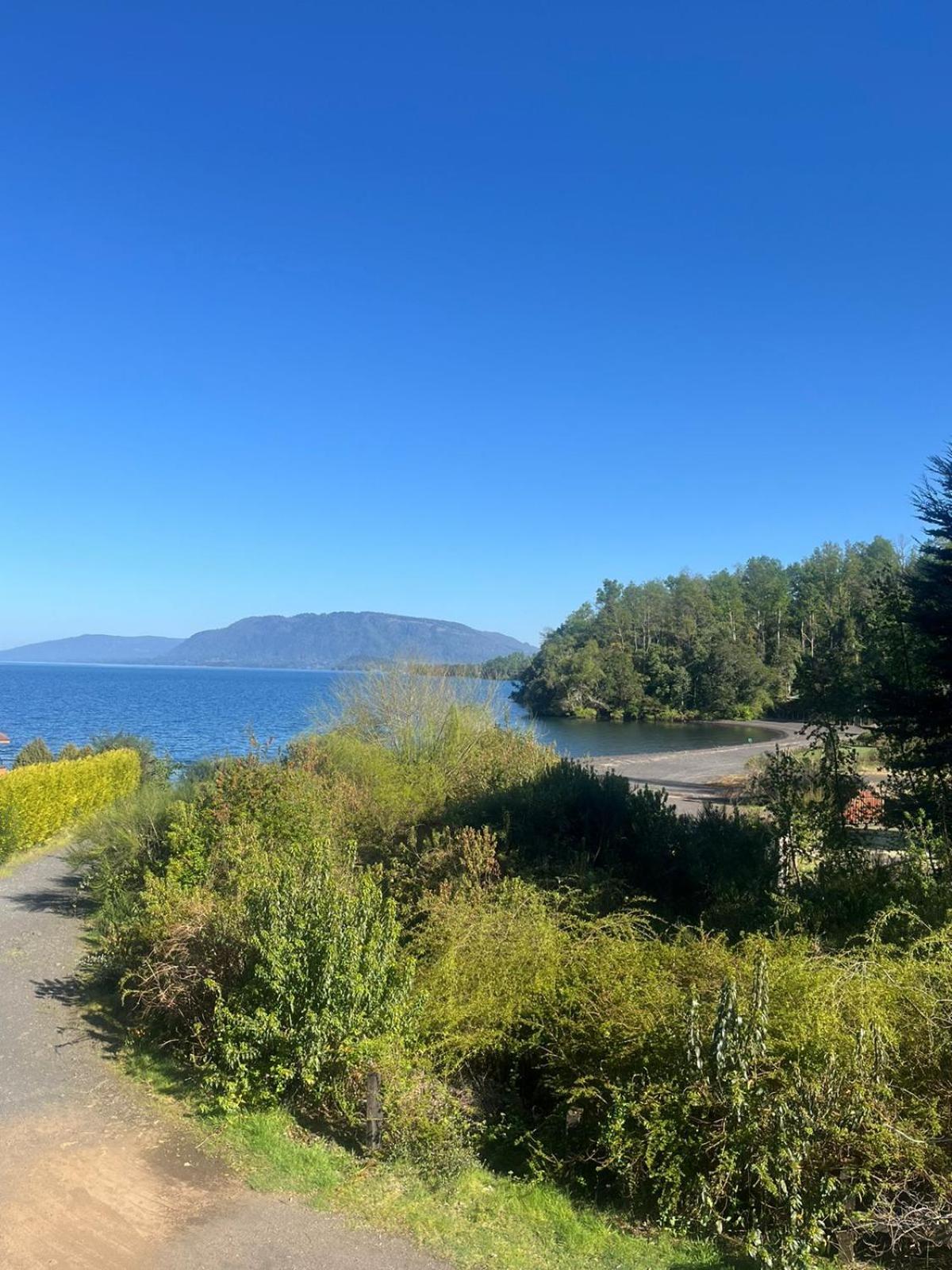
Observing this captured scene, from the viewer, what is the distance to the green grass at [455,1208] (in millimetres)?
4406

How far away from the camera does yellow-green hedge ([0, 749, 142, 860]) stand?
15.7 m

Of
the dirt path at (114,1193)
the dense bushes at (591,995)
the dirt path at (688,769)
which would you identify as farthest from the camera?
the dirt path at (688,769)

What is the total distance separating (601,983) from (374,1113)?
172cm

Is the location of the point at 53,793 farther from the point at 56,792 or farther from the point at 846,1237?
the point at 846,1237

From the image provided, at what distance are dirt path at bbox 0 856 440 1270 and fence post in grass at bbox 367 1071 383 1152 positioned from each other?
785 mm

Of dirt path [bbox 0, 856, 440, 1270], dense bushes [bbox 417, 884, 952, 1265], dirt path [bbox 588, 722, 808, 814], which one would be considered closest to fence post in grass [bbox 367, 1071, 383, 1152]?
dense bushes [bbox 417, 884, 952, 1265]

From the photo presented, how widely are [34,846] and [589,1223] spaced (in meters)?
15.4

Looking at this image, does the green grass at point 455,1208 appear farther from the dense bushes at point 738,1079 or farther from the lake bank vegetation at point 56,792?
the lake bank vegetation at point 56,792

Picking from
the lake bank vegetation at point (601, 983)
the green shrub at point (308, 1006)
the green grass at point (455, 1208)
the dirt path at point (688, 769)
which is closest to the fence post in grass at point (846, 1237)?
the lake bank vegetation at point (601, 983)

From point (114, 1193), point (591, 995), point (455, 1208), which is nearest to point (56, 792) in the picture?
point (114, 1193)

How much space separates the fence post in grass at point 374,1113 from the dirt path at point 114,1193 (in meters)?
0.78

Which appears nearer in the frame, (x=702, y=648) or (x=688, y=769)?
(x=688, y=769)

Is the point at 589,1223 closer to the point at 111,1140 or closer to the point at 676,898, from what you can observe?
the point at 111,1140

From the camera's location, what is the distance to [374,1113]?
5574 mm
